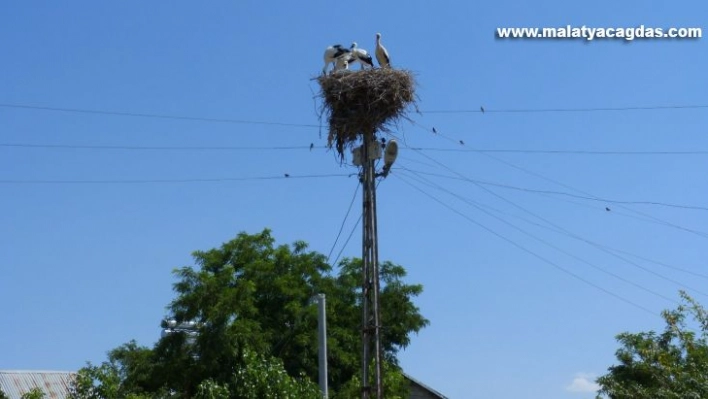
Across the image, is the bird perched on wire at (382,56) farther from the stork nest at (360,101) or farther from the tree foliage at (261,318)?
the tree foliage at (261,318)

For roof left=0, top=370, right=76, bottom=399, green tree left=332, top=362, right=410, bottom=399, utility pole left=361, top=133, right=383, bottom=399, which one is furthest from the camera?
roof left=0, top=370, right=76, bottom=399

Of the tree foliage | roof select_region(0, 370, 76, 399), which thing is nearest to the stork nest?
the tree foliage

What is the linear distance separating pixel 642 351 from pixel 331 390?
625 inches

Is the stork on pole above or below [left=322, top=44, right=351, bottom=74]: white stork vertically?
below

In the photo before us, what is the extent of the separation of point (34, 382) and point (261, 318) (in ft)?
27.8

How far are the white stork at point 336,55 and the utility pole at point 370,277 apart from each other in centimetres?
205

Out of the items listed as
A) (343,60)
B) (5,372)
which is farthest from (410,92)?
(5,372)

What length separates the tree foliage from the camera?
2897 centimetres

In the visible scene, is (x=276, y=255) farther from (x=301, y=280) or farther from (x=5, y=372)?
(x=5, y=372)

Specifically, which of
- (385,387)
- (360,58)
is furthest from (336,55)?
(385,387)

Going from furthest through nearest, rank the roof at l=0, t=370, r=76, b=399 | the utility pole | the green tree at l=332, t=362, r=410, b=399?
the roof at l=0, t=370, r=76, b=399 → the green tree at l=332, t=362, r=410, b=399 → the utility pole

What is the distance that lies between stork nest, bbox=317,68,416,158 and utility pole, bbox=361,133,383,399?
19.9 inches

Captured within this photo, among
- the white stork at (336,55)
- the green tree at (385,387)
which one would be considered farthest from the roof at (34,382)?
the white stork at (336,55)

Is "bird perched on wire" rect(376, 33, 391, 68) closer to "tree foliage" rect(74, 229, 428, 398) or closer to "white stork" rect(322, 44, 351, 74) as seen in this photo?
"white stork" rect(322, 44, 351, 74)
